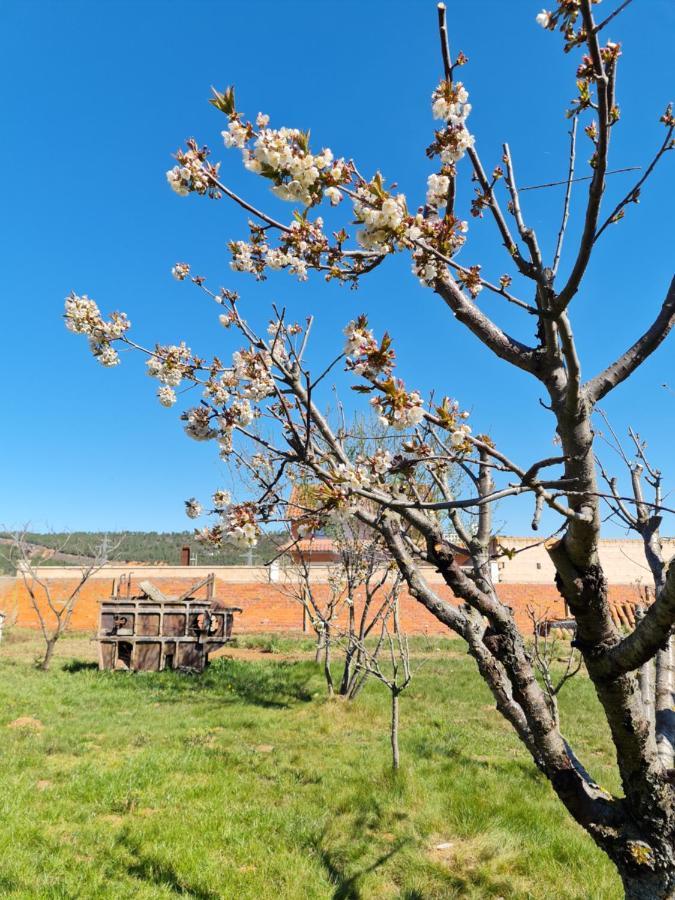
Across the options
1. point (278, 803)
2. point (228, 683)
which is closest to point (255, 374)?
point (278, 803)

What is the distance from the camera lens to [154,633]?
12258 millimetres

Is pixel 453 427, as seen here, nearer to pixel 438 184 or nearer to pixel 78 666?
pixel 438 184

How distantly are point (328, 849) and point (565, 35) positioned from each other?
5.09m

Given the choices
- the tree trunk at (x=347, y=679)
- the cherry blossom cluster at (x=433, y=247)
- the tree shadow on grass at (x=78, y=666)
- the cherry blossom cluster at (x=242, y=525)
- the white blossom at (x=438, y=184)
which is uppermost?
the white blossom at (x=438, y=184)

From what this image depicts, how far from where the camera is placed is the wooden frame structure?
476 inches

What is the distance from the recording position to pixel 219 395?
10.2 feet

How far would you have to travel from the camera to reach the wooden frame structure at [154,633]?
12078mm

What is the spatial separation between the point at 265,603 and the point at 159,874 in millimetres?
17861

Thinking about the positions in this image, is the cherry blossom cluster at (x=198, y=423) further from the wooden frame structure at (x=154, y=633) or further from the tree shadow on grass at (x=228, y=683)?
the wooden frame structure at (x=154, y=633)

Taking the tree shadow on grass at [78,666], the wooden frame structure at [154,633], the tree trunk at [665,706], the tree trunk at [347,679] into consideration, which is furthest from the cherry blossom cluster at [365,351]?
the tree shadow on grass at [78,666]

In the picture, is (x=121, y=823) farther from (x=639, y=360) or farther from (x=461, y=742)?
(x=639, y=360)

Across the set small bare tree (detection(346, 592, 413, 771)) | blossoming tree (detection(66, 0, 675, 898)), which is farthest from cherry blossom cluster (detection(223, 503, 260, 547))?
small bare tree (detection(346, 592, 413, 771))

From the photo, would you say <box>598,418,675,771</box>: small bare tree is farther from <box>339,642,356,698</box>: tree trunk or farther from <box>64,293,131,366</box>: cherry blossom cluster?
<box>339,642,356,698</box>: tree trunk

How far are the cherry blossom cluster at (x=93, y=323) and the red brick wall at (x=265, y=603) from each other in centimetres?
1813
